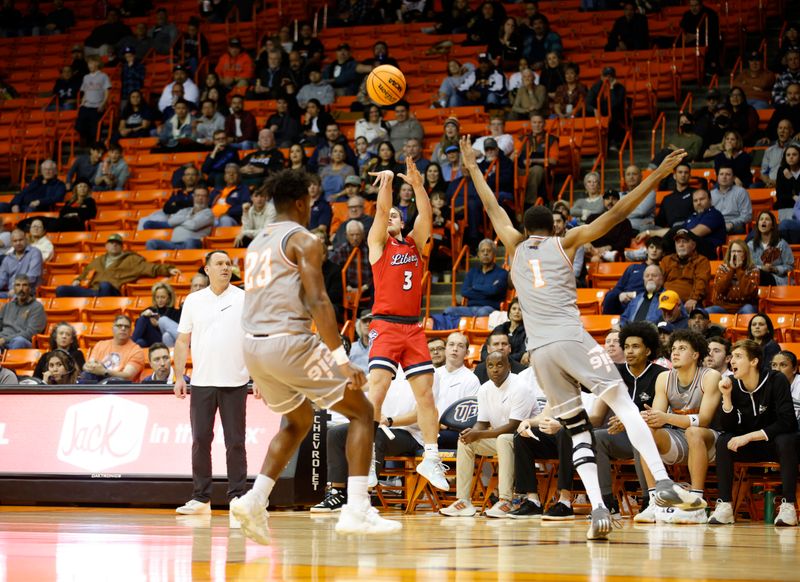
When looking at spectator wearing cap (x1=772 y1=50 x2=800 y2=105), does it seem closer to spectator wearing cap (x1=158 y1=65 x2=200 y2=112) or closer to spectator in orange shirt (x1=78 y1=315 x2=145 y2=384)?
spectator in orange shirt (x1=78 y1=315 x2=145 y2=384)

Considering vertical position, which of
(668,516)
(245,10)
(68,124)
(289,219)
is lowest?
(668,516)

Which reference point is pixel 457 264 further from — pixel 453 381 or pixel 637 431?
pixel 637 431

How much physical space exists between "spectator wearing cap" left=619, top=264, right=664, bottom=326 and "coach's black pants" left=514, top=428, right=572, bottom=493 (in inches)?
111

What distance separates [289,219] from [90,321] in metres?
10.4

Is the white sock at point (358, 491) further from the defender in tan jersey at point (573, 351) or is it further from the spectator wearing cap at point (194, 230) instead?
the spectator wearing cap at point (194, 230)

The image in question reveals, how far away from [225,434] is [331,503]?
45.5 inches

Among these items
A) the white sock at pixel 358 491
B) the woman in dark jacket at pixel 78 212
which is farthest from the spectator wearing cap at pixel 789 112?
the white sock at pixel 358 491

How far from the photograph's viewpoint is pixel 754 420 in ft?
30.1

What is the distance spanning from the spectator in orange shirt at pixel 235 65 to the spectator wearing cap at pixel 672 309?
11912mm

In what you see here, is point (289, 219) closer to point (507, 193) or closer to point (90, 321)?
point (507, 193)

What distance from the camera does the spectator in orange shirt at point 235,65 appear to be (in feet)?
70.9

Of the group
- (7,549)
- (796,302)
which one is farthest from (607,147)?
(7,549)

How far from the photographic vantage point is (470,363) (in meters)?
12.6

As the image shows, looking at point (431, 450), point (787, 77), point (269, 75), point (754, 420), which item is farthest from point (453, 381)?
point (269, 75)
